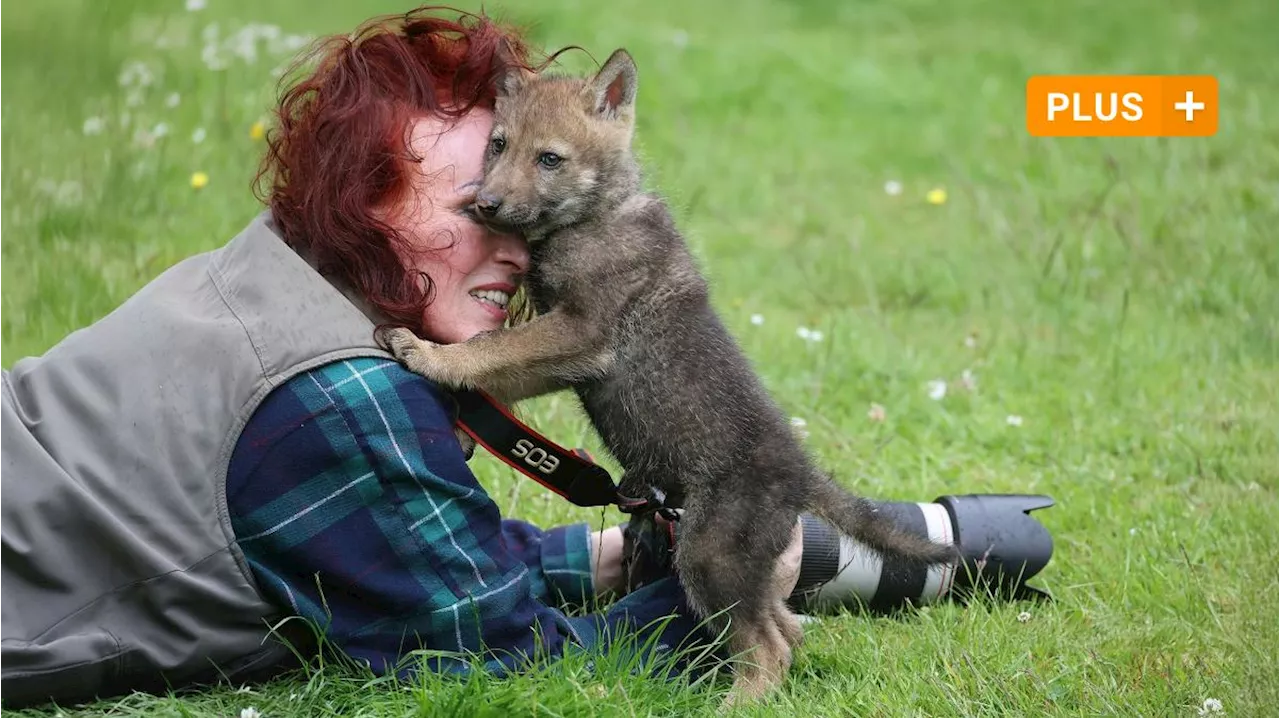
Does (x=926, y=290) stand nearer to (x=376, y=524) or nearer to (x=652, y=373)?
(x=652, y=373)

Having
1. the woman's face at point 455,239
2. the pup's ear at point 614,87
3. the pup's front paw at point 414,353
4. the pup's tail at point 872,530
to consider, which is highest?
the pup's ear at point 614,87

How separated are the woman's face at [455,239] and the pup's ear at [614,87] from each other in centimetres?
32

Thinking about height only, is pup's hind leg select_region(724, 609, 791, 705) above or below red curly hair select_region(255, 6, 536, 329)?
below

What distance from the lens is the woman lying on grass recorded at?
2750 millimetres

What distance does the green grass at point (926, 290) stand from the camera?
3256 millimetres

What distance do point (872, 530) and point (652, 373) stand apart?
63cm

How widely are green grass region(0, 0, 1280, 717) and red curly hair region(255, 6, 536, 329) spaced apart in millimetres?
855

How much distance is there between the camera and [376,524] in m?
2.83

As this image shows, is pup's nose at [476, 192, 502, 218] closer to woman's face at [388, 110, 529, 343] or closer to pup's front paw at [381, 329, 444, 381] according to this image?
woman's face at [388, 110, 529, 343]

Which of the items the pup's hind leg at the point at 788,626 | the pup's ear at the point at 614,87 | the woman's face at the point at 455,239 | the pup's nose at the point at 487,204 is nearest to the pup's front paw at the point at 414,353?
the woman's face at the point at 455,239

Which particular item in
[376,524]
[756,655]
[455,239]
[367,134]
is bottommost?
[756,655]

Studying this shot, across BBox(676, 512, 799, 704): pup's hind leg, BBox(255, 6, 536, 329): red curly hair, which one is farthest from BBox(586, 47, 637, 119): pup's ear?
BBox(676, 512, 799, 704): pup's hind leg

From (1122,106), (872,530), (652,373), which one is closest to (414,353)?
(652,373)

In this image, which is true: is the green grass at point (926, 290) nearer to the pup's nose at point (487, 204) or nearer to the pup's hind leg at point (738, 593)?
the pup's hind leg at point (738, 593)
